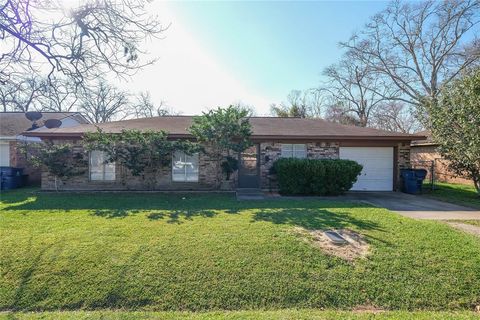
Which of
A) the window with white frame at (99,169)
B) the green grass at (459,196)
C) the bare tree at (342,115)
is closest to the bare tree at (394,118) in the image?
the bare tree at (342,115)

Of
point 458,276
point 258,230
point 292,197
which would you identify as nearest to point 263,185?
point 292,197

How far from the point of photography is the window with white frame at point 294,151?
11836 millimetres

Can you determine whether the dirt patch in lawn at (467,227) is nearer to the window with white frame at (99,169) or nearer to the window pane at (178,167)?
the window pane at (178,167)

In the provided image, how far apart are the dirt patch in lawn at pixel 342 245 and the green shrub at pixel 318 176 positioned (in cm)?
464

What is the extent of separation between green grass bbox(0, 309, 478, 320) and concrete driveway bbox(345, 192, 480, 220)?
4601 mm

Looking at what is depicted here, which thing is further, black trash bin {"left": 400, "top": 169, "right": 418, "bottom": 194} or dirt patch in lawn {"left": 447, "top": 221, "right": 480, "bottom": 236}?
black trash bin {"left": 400, "top": 169, "right": 418, "bottom": 194}

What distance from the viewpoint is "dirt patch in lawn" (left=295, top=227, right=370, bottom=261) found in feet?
14.9

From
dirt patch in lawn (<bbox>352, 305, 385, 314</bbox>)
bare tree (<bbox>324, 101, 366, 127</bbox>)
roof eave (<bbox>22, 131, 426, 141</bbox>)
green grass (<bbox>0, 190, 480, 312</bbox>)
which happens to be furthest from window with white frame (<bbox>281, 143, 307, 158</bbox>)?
bare tree (<bbox>324, 101, 366, 127</bbox>)

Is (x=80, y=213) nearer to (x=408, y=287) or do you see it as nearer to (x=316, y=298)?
(x=316, y=298)

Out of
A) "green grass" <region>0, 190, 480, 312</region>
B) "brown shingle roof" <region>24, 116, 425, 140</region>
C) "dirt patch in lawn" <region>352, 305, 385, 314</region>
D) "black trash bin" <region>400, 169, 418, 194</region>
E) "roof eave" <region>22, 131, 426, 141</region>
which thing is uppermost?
"brown shingle roof" <region>24, 116, 425, 140</region>

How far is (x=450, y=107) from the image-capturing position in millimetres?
9422

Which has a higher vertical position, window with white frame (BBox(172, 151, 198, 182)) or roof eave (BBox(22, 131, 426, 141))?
roof eave (BBox(22, 131, 426, 141))

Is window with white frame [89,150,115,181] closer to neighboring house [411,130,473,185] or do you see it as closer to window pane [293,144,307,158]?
window pane [293,144,307,158]

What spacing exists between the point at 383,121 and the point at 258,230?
110 feet
